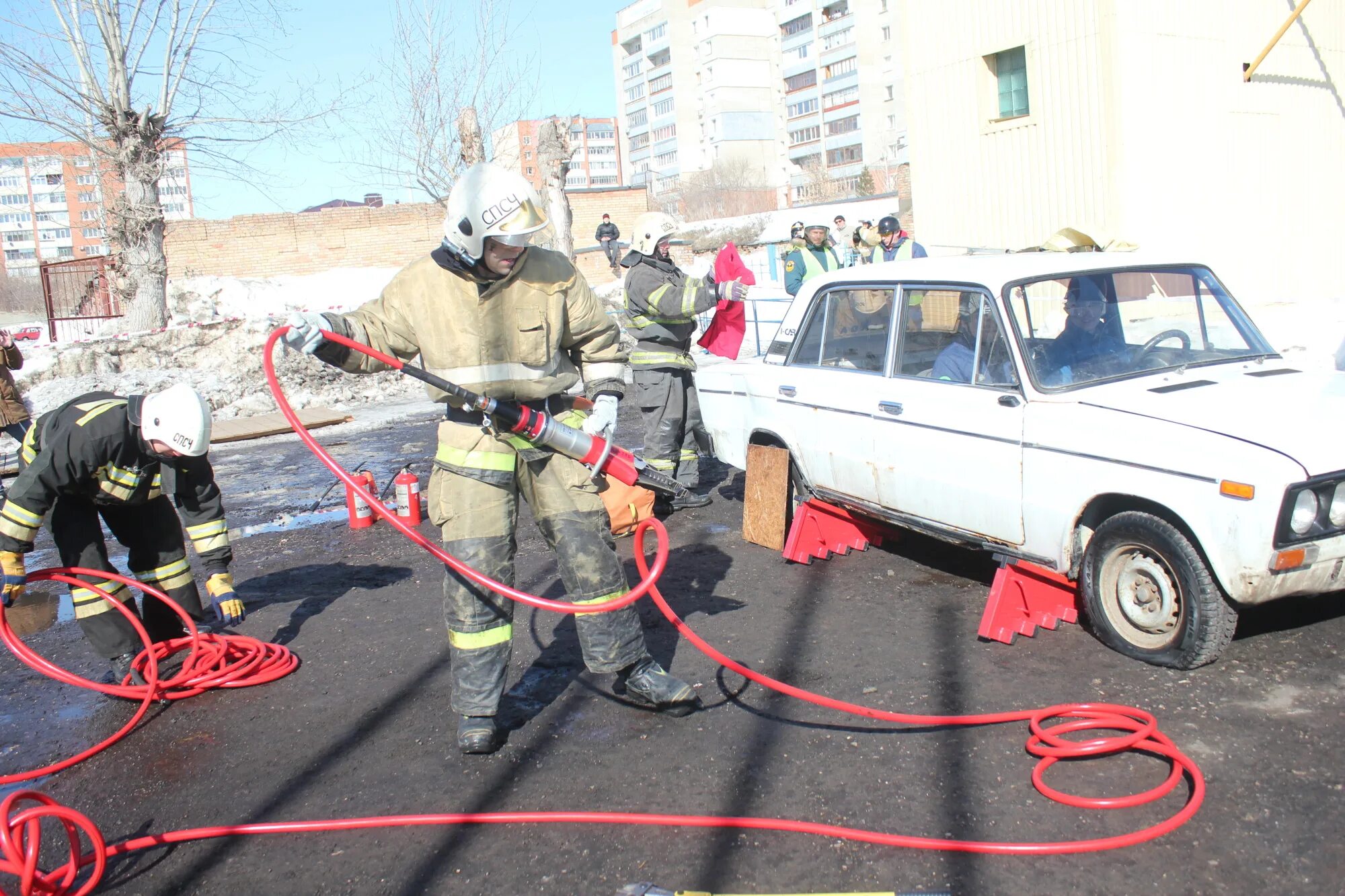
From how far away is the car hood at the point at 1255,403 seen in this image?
3.90 metres

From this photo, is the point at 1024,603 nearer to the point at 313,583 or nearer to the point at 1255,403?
the point at 1255,403

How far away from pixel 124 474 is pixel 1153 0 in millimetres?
14209

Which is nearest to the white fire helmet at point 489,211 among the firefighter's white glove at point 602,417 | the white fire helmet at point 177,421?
the firefighter's white glove at point 602,417

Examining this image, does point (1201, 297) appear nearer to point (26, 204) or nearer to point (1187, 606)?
point (1187, 606)

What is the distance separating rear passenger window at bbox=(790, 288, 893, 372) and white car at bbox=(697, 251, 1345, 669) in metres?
0.01

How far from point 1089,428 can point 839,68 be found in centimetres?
8516

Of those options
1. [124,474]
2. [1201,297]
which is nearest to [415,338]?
[124,474]

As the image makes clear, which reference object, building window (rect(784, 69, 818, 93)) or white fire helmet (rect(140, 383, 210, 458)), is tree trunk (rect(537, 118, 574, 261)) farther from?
building window (rect(784, 69, 818, 93))

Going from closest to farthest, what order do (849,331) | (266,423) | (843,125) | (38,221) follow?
(849,331) < (266,423) < (843,125) < (38,221)

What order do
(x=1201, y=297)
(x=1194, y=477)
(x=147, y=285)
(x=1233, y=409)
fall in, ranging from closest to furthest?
(x=1194, y=477), (x=1233, y=409), (x=1201, y=297), (x=147, y=285)

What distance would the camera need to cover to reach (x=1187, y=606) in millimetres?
4090

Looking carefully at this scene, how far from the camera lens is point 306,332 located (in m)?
3.68

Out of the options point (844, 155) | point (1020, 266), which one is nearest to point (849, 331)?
point (1020, 266)

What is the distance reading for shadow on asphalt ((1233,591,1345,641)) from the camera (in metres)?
4.57
